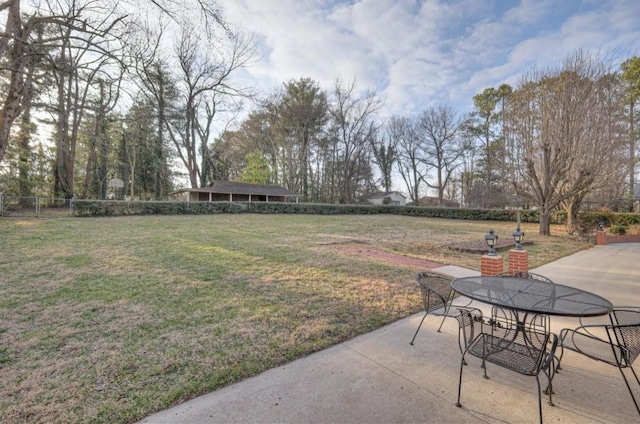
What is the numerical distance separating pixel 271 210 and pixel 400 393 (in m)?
21.9

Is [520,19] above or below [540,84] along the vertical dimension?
above

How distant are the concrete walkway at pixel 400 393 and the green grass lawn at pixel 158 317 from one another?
232 millimetres

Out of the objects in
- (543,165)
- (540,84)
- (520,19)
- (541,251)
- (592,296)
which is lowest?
(541,251)

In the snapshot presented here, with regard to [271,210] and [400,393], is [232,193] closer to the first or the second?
[271,210]

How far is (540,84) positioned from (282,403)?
14.4m

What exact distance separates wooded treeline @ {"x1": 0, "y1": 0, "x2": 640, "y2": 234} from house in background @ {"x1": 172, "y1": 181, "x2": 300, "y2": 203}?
1713mm

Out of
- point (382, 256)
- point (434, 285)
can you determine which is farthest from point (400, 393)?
point (382, 256)

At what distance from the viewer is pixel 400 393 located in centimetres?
202

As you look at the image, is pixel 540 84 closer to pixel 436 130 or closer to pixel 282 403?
pixel 282 403

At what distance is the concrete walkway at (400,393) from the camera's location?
5.90 feet

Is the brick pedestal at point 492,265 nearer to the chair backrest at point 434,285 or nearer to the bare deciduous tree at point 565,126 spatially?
the chair backrest at point 434,285

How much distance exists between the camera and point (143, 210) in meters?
16.7

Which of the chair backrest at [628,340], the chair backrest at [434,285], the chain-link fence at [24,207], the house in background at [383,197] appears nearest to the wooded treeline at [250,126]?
the house in background at [383,197]

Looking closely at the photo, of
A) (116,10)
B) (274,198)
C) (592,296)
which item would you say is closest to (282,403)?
(592,296)
